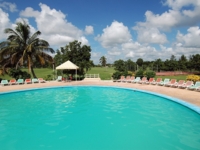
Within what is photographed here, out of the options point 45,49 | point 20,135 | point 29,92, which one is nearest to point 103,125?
point 20,135

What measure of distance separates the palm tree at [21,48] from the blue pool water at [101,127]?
11.0 m

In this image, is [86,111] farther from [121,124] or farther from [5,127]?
[5,127]

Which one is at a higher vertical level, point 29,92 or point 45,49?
point 45,49

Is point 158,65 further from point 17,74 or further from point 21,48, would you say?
point 17,74

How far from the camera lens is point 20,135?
628cm

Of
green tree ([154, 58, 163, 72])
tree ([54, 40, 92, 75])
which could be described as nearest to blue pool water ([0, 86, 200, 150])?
tree ([54, 40, 92, 75])

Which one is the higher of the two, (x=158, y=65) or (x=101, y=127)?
(x=158, y=65)

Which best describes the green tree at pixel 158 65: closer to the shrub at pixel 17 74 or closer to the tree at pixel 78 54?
the tree at pixel 78 54

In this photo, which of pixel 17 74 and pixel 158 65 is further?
pixel 158 65

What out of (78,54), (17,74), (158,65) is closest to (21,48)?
(17,74)

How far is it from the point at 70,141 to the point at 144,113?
4.37 metres

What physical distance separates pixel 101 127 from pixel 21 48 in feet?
58.2

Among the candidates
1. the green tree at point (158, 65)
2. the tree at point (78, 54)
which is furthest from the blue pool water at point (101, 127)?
the green tree at point (158, 65)

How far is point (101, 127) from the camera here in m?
6.86
